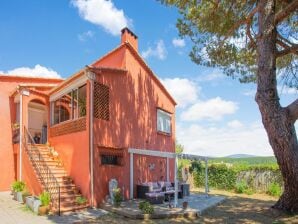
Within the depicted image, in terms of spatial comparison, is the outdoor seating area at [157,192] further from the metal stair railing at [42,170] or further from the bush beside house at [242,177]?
the bush beside house at [242,177]

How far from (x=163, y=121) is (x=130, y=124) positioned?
4.79 m

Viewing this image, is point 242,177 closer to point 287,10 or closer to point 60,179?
point 60,179

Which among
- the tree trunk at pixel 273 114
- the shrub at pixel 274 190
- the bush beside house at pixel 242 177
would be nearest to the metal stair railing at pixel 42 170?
the tree trunk at pixel 273 114

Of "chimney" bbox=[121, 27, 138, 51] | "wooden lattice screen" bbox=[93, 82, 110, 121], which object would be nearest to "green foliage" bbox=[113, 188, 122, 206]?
"wooden lattice screen" bbox=[93, 82, 110, 121]

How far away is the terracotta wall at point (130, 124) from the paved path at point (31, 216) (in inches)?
60.8

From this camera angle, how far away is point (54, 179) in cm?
1550

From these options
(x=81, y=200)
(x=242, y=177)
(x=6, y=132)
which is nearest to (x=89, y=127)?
(x=81, y=200)

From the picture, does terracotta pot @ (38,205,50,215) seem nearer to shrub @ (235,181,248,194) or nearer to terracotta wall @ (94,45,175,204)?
terracotta wall @ (94,45,175,204)

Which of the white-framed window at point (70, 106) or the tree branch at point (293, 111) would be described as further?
the white-framed window at point (70, 106)

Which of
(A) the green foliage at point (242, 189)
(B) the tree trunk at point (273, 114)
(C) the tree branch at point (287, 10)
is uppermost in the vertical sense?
(C) the tree branch at point (287, 10)

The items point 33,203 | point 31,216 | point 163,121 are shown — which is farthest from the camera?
point 163,121

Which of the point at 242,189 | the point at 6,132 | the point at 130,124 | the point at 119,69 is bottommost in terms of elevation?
the point at 242,189

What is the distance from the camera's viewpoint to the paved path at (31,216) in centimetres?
1246

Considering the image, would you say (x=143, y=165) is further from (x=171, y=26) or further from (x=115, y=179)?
(x=171, y=26)
